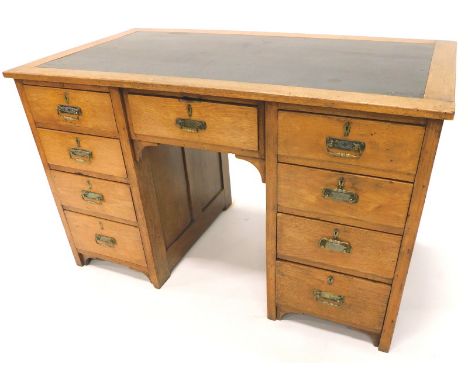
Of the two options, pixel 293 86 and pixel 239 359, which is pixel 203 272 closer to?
pixel 239 359

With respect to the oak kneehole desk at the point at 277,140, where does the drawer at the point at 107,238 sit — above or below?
below

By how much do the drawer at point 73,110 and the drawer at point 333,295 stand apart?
2.85 feet

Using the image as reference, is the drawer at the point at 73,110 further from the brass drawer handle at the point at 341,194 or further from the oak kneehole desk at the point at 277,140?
the brass drawer handle at the point at 341,194

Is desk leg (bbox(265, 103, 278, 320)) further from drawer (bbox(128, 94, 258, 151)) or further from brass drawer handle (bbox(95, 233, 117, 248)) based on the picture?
brass drawer handle (bbox(95, 233, 117, 248))

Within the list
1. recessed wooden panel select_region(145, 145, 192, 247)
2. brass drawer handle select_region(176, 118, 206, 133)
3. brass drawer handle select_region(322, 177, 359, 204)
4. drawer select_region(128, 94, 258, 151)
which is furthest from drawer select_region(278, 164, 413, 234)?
recessed wooden panel select_region(145, 145, 192, 247)

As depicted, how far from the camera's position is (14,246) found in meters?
2.34

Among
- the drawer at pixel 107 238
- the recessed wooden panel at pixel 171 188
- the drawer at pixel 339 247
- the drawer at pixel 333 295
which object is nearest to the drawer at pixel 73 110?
the recessed wooden panel at pixel 171 188

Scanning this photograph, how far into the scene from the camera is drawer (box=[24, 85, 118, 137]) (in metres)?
1.60

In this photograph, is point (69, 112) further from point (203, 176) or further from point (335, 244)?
point (335, 244)

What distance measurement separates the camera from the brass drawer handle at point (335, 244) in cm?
147

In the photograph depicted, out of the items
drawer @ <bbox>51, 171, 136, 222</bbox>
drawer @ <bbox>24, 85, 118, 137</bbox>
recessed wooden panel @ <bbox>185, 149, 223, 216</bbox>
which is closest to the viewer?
drawer @ <bbox>24, 85, 118, 137</bbox>

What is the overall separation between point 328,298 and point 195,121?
0.84 metres

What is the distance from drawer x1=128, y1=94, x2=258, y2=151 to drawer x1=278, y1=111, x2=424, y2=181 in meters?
0.13

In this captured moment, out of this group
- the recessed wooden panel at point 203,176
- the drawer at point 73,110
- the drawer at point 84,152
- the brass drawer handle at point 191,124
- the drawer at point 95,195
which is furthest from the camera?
the recessed wooden panel at point 203,176
